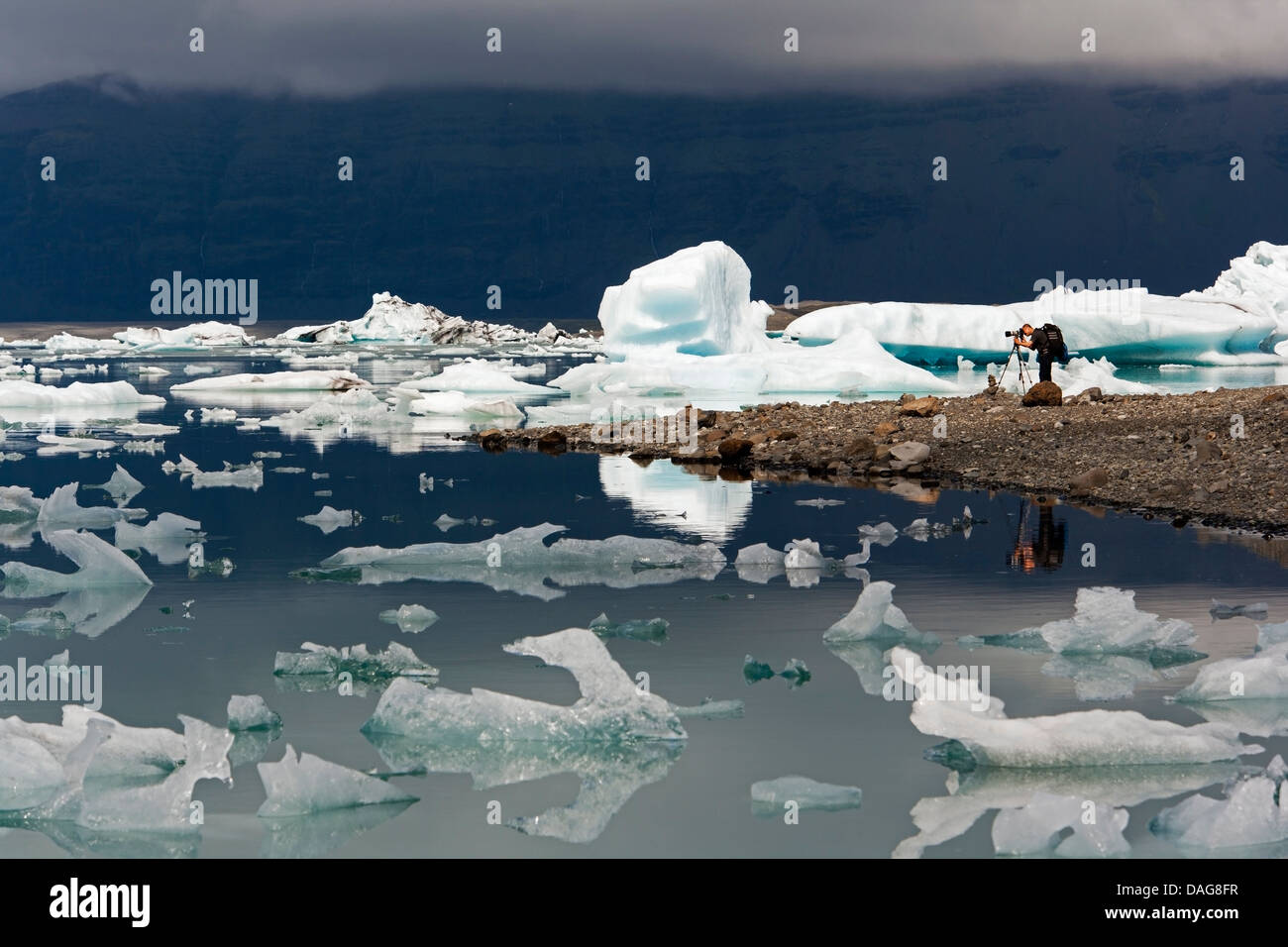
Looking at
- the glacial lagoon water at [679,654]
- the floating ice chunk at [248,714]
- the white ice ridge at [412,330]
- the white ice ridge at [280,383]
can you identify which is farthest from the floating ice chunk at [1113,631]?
the white ice ridge at [412,330]

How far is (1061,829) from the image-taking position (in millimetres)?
4074

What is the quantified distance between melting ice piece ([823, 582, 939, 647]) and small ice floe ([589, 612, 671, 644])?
740 mm

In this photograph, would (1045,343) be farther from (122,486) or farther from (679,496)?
(122,486)

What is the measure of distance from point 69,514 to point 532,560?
4152mm

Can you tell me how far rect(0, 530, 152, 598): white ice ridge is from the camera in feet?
25.7

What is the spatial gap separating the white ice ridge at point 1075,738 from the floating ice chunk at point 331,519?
6.31m

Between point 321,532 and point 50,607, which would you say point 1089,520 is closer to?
point 321,532

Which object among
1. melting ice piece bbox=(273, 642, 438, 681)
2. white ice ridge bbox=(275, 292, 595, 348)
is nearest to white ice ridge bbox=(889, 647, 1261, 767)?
melting ice piece bbox=(273, 642, 438, 681)

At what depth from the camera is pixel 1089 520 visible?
1024 centimetres

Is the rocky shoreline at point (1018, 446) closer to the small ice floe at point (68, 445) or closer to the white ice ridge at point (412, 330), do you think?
the small ice floe at point (68, 445)

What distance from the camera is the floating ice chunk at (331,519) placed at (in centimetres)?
1034

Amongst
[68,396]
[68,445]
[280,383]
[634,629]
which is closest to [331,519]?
[634,629]

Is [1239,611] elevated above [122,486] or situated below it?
below

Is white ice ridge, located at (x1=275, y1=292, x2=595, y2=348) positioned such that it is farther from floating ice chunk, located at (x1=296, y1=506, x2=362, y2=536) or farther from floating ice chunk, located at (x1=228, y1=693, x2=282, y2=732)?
floating ice chunk, located at (x1=228, y1=693, x2=282, y2=732)
